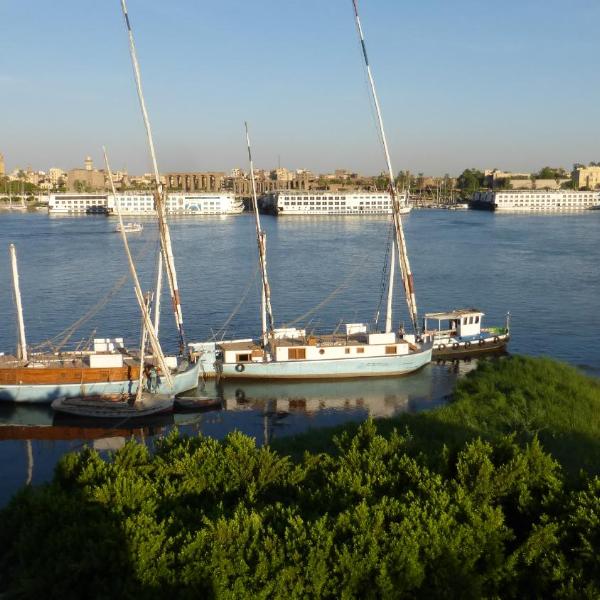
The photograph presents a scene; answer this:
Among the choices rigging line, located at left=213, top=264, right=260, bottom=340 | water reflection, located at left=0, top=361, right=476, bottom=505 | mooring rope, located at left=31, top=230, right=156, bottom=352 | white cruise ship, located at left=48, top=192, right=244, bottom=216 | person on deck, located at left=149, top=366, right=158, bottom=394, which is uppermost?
white cruise ship, located at left=48, top=192, right=244, bottom=216

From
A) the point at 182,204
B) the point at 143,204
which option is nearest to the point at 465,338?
the point at 143,204

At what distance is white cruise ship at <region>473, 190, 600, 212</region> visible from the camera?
108m

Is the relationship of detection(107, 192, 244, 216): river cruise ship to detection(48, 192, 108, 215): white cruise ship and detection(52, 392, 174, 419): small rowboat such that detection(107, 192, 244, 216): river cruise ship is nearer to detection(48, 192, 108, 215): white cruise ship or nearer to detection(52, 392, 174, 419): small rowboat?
detection(48, 192, 108, 215): white cruise ship

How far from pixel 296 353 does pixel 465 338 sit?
6.40 meters

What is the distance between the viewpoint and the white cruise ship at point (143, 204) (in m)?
93.6

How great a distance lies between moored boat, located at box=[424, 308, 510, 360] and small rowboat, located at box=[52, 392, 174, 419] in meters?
9.52

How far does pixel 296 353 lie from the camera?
19.9 m

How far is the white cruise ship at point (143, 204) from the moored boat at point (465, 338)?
6969 cm

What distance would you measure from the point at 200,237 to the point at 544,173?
123 m

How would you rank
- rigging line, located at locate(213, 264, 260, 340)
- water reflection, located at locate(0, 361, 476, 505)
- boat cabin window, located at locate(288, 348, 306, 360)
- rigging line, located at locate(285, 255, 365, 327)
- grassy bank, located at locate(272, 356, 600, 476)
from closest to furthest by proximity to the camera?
A: 1. grassy bank, located at locate(272, 356, 600, 476)
2. water reflection, located at locate(0, 361, 476, 505)
3. boat cabin window, located at locate(288, 348, 306, 360)
4. rigging line, located at locate(213, 264, 260, 340)
5. rigging line, located at locate(285, 255, 365, 327)

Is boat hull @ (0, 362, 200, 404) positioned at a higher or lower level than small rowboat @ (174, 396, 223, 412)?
higher

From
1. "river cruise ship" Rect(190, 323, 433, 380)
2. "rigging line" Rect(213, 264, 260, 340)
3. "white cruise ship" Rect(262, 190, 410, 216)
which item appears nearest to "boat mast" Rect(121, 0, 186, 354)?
"river cruise ship" Rect(190, 323, 433, 380)

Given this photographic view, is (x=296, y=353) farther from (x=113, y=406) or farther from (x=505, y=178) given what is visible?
(x=505, y=178)

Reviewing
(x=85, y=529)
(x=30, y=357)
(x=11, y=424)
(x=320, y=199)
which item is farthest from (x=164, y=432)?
(x=320, y=199)
